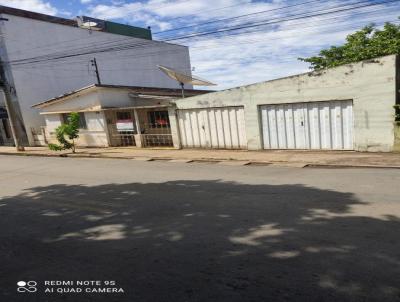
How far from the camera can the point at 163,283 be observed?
4.04 metres

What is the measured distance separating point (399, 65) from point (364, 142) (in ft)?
8.80

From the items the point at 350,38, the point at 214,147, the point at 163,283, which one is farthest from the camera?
the point at 350,38

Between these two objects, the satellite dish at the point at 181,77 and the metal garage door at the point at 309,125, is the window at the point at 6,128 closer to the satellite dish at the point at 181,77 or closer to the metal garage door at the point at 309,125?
the satellite dish at the point at 181,77

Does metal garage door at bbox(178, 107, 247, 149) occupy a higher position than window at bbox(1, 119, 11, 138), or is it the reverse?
window at bbox(1, 119, 11, 138)

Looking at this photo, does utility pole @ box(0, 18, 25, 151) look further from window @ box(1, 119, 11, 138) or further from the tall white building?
window @ box(1, 119, 11, 138)

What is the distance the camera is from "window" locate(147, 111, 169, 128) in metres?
17.4

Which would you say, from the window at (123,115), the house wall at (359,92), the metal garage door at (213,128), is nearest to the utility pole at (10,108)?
the window at (123,115)

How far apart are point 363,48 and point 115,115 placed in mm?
13852

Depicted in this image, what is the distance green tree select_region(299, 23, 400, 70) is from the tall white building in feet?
58.8

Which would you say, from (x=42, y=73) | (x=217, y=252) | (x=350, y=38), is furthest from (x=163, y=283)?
(x=42, y=73)

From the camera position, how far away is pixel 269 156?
12.5 meters

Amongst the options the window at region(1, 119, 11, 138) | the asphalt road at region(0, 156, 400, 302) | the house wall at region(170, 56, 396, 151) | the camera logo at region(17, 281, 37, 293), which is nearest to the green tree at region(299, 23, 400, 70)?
the house wall at region(170, 56, 396, 151)

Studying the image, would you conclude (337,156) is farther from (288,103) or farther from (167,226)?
(167,226)

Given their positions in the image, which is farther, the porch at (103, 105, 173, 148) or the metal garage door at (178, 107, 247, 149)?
the porch at (103, 105, 173, 148)
